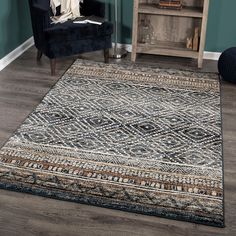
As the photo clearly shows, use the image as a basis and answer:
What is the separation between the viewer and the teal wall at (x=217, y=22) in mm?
3877

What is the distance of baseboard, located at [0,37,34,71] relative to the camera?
3787 mm

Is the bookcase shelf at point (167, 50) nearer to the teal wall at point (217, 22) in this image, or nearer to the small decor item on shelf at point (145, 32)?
the small decor item on shelf at point (145, 32)

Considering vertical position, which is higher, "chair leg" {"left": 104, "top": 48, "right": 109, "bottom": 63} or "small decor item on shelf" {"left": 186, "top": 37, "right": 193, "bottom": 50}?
"small decor item on shelf" {"left": 186, "top": 37, "right": 193, "bottom": 50}

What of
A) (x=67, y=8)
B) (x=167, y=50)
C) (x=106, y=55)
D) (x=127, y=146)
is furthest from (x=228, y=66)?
(x=67, y=8)

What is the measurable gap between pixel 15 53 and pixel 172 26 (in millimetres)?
1610

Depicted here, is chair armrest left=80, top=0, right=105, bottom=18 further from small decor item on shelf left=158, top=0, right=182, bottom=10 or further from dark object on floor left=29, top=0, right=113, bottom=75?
small decor item on shelf left=158, top=0, right=182, bottom=10

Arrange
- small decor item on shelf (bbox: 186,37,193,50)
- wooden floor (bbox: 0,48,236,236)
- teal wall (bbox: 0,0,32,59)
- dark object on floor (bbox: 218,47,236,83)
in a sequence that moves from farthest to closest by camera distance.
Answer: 1. small decor item on shelf (bbox: 186,37,193,50)
2. teal wall (bbox: 0,0,32,59)
3. dark object on floor (bbox: 218,47,236,83)
4. wooden floor (bbox: 0,48,236,236)

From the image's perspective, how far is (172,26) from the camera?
13.5ft

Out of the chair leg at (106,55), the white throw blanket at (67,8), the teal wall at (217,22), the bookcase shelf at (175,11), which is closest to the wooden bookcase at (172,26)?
the bookcase shelf at (175,11)

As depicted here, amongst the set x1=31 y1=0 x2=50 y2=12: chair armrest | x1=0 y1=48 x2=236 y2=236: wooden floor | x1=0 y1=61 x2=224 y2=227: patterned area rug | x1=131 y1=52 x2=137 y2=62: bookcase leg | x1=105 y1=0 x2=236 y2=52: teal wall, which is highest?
x1=31 y1=0 x2=50 y2=12: chair armrest

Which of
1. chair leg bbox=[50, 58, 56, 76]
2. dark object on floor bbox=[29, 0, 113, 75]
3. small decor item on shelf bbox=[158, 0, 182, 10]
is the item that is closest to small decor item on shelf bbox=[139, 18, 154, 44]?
small decor item on shelf bbox=[158, 0, 182, 10]

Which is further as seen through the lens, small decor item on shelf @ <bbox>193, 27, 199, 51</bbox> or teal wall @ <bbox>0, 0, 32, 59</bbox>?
small decor item on shelf @ <bbox>193, 27, 199, 51</bbox>

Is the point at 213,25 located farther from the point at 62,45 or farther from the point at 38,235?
the point at 38,235

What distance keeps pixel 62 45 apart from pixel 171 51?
1.07 metres
